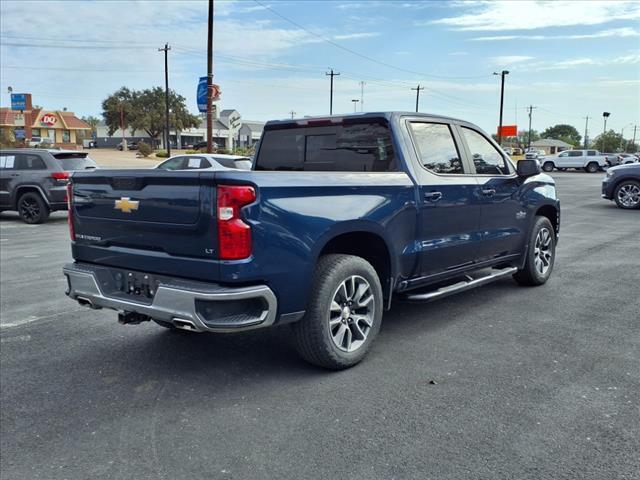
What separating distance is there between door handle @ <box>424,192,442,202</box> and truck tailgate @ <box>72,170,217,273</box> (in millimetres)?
2025

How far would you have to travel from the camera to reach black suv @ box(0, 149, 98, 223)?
13547 millimetres

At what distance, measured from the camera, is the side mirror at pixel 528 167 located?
596cm

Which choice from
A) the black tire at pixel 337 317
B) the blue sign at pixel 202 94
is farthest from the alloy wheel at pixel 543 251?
the blue sign at pixel 202 94

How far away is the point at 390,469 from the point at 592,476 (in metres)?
0.97

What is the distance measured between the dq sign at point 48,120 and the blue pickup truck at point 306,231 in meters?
83.3

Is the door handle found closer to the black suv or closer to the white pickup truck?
the black suv

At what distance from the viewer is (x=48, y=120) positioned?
3118 inches

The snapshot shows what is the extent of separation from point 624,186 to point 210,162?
11.7 metres

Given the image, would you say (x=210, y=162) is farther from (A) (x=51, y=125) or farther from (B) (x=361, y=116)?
(A) (x=51, y=125)

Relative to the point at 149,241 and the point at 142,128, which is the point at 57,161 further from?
the point at 142,128

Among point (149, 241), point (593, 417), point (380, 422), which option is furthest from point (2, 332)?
point (593, 417)

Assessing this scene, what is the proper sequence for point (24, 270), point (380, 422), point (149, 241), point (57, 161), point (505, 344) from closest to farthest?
1. point (380, 422)
2. point (149, 241)
3. point (505, 344)
4. point (24, 270)
5. point (57, 161)

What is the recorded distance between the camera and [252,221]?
138 inches

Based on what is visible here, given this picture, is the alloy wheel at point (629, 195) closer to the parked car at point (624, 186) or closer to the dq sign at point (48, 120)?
the parked car at point (624, 186)
